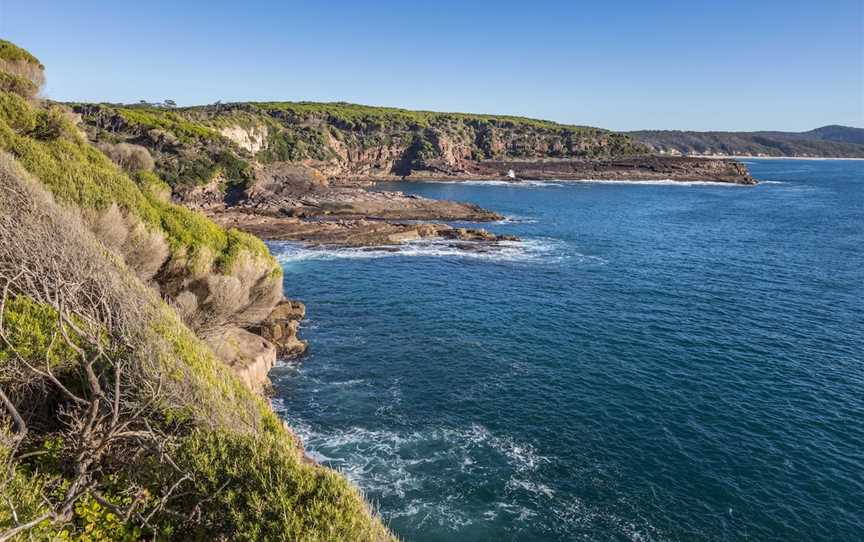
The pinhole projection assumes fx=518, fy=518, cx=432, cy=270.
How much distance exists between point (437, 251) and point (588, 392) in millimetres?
40345

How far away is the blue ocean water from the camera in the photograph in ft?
73.8

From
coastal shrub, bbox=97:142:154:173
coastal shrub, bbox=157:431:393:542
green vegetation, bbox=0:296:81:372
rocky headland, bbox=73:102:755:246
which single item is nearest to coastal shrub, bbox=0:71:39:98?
coastal shrub, bbox=97:142:154:173

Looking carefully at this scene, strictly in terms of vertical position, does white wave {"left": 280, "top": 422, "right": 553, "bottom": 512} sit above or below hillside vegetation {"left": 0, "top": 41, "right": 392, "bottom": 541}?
Answer: below

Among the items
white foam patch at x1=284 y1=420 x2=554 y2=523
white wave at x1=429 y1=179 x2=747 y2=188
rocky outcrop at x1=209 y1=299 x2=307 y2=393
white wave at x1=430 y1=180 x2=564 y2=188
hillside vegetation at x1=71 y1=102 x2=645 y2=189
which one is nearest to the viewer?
white foam patch at x1=284 y1=420 x2=554 y2=523

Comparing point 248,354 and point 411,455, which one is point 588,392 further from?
point 248,354

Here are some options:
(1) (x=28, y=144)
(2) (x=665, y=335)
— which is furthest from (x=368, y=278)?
(1) (x=28, y=144)

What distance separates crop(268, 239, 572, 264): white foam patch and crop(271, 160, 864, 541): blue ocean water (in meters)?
1.13

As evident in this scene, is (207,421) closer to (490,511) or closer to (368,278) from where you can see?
(490,511)

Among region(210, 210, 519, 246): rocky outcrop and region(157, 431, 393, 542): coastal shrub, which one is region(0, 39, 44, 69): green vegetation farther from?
region(157, 431, 393, 542): coastal shrub

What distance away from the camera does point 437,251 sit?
69.8 meters

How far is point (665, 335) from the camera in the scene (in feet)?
132

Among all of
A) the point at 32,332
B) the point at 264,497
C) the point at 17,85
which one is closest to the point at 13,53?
the point at 17,85

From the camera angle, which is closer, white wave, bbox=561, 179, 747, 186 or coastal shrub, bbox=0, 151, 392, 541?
coastal shrub, bbox=0, 151, 392, 541

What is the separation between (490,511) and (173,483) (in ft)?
46.5
